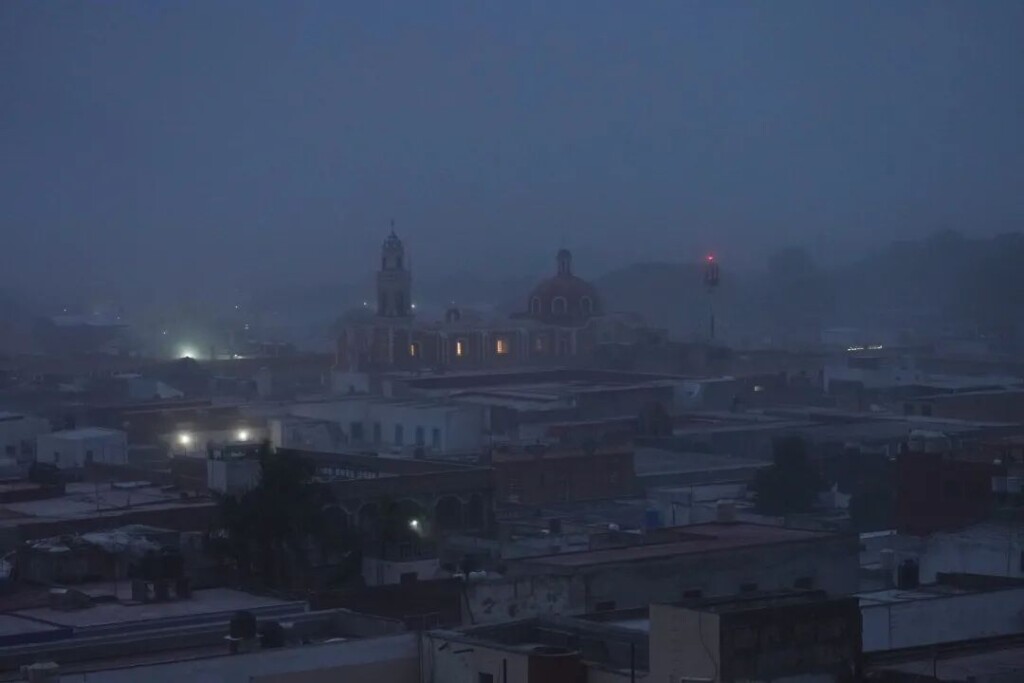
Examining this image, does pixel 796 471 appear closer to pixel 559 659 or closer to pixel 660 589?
pixel 660 589

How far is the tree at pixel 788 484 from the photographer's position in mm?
22844

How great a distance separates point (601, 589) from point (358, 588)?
74.4 inches

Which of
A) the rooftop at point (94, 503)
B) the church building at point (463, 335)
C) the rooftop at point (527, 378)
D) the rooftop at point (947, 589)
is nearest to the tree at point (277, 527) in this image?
the rooftop at point (94, 503)

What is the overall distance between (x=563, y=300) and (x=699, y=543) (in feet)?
118

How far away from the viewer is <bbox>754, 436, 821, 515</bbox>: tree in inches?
899

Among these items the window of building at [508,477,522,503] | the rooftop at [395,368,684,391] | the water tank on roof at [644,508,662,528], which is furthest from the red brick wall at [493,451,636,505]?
the rooftop at [395,368,684,391]

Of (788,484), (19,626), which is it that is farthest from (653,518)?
(19,626)

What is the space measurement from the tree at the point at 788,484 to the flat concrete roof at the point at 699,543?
601 cm

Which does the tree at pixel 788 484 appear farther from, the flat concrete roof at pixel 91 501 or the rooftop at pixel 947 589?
the rooftop at pixel 947 589

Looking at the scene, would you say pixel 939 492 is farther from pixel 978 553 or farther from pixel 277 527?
pixel 277 527

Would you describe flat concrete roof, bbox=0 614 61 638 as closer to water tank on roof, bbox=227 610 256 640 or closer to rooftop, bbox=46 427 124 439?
water tank on roof, bbox=227 610 256 640


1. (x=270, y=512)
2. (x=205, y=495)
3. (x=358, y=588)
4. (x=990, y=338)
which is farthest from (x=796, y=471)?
(x=990, y=338)

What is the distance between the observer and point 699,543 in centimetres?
1531

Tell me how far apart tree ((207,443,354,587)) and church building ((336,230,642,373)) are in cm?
2929
